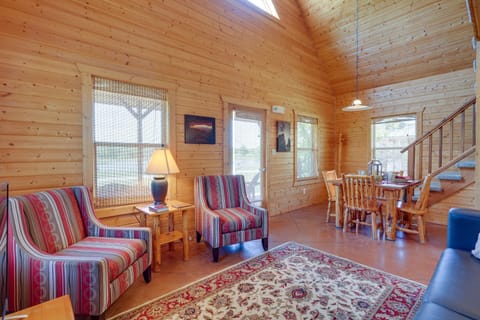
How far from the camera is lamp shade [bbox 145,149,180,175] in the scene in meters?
2.79

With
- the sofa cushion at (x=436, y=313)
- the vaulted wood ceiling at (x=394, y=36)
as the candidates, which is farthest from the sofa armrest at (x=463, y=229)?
the vaulted wood ceiling at (x=394, y=36)

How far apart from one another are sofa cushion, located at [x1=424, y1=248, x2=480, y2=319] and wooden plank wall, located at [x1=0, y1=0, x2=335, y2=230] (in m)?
2.90

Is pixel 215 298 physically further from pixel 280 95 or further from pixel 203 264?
pixel 280 95

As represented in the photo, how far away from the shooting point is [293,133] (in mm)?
5297

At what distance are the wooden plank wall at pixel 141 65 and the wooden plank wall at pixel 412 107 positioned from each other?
6.04 feet

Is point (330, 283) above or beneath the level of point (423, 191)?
beneath

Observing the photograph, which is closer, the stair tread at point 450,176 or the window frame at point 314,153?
the stair tread at point 450,176

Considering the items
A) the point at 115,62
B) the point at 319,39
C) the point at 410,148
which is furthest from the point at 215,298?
the point at 319,39

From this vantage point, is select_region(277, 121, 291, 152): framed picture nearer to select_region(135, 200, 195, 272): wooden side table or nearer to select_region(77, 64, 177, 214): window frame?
select_region(135, 200, 195, 272): wooden side table

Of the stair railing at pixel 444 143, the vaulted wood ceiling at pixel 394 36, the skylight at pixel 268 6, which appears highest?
the skylight at pixel 268 6

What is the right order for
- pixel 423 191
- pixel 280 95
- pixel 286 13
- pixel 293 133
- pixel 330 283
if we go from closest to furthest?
pixel 330 283
pixel 423 191
pixel 286 13
pixel 280 95
pixel 293 133

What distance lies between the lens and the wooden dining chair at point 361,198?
360 cm

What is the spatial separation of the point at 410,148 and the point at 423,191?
1.67m

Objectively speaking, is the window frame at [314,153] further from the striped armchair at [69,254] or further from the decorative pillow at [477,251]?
the striped armchair at [69,254]
